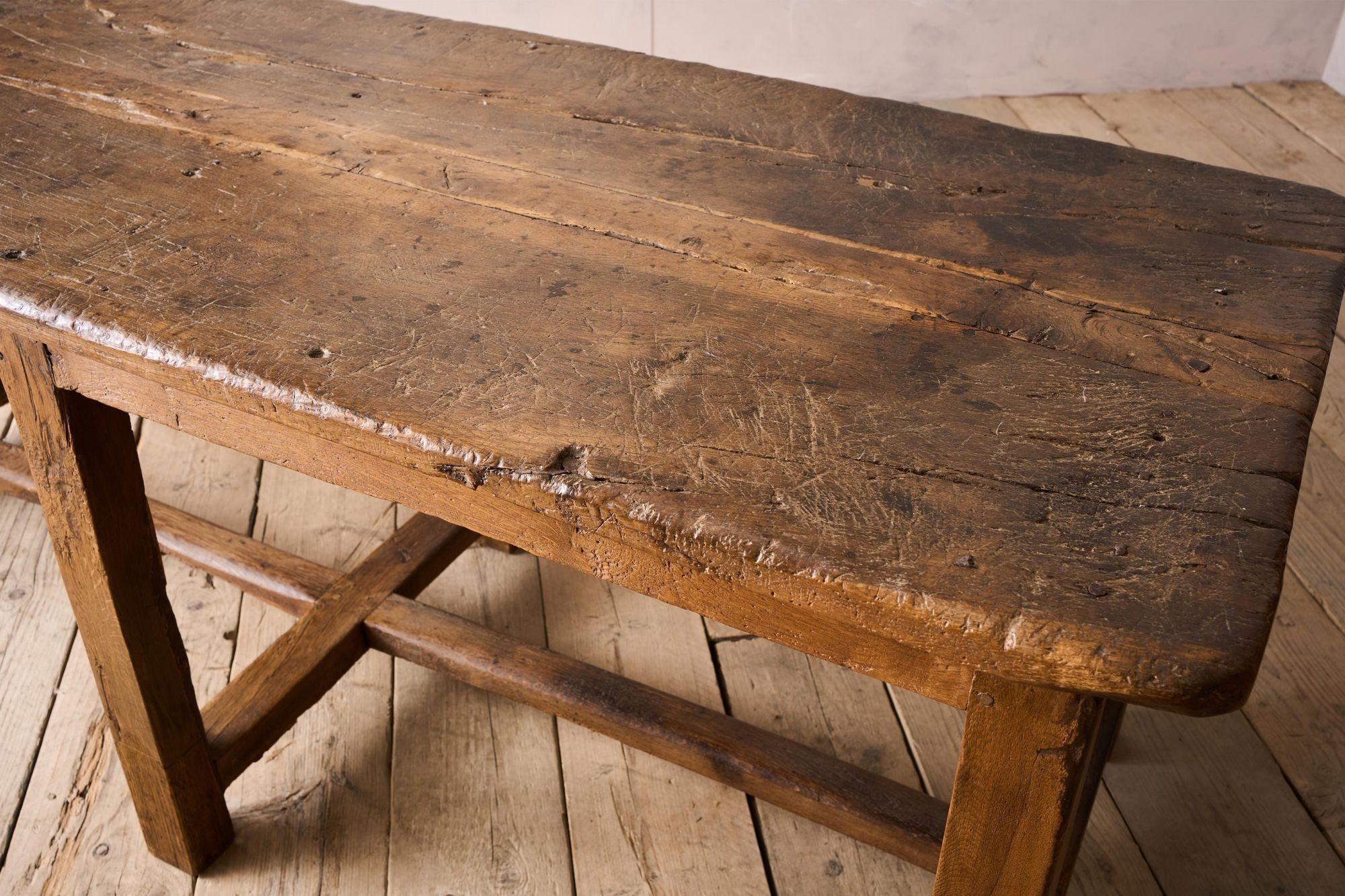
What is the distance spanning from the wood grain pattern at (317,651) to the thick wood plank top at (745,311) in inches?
23.7

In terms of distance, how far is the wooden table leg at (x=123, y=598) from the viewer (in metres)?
1.13

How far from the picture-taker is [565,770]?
1587mm

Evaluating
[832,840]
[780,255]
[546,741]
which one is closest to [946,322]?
[780,255]

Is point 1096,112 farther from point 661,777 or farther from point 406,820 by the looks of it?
point 406,820

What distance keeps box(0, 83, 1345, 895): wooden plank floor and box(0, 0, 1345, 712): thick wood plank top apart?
76 centimetres

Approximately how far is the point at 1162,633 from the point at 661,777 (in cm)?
101

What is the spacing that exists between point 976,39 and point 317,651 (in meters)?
3.14

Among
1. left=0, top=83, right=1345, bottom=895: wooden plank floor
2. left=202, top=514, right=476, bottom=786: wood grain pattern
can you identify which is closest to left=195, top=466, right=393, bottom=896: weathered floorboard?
left=0, top=83, right=1345, bottom=895: wooden plank floor

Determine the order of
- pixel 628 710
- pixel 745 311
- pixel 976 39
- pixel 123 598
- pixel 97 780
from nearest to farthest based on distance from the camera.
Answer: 1. pixel 745 311
2. pixel 123 598
3. pixel 628 710
4. pixel 97 780
5. pixel 976 39

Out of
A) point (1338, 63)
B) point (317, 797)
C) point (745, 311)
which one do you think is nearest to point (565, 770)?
point (317, 797)

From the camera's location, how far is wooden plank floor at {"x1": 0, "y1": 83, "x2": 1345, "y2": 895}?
1448 mm

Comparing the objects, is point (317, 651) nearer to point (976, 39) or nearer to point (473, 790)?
point (473, 790)

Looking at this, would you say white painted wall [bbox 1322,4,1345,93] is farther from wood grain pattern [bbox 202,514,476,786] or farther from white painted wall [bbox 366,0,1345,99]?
wood grain pattern [bbox 202,514,476,786]

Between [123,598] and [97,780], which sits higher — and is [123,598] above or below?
above
